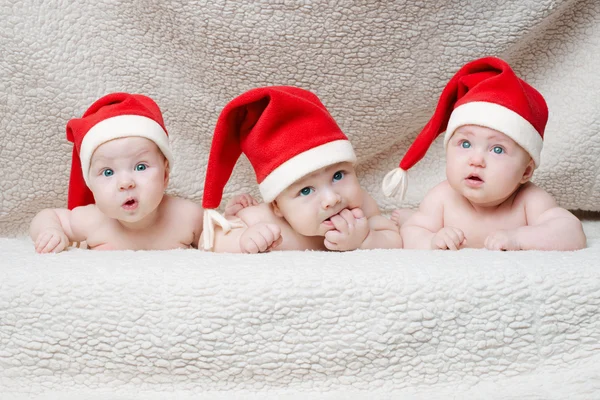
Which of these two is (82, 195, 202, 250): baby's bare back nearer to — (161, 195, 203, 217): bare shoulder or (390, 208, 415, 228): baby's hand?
(161, 195, 203, 217): bare shoulder

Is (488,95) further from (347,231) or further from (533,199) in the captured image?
(347,231)

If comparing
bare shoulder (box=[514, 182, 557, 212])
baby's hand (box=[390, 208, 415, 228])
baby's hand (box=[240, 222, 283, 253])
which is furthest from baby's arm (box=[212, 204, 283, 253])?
bare shoulder (box=[514, 182, 557, 212])

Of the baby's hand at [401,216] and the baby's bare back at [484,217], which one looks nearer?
the baby's bare back at [484,217]

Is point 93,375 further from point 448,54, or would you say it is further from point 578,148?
point 578,148

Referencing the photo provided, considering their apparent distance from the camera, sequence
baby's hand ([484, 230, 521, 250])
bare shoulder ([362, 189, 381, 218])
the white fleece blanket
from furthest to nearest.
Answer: bare shoulder ([362, 189, 381, 218]), baby's hand ([484, 230, 521, 250]), the white fleece blanket

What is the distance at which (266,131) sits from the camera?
4.22 feet

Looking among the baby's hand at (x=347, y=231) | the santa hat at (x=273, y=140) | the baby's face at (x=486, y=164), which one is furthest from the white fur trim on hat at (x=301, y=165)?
the baby's face at (x=486, y=164)

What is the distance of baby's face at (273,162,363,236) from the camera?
1.30m

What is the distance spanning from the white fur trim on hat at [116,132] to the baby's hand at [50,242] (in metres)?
0.11

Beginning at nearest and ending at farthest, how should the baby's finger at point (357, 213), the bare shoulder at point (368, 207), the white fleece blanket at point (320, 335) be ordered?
the white fleece blanket at point (320, 335)
the baby's finger at point (357, 213)
the bare shoulder at point (368, 207)

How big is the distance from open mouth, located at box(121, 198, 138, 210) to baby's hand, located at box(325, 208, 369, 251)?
1.18 ft

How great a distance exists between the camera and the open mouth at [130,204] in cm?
132

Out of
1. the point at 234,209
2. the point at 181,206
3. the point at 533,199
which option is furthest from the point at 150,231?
the point at 533,199

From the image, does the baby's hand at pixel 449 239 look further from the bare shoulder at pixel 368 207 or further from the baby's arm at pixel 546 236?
the bare shoulder at pixel 368 207
